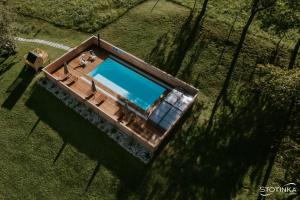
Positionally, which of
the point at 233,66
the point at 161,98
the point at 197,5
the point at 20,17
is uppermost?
the point at 197,5

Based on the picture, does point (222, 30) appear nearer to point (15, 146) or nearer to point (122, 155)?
point (122, 155)

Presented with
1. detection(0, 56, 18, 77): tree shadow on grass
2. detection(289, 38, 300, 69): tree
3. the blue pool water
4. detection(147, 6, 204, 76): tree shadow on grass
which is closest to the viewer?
the blue pool water

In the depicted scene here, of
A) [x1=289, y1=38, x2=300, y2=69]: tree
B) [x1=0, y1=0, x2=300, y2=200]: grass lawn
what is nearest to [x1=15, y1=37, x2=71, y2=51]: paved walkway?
[x1=0, y1=0, x2=300, y2=200]: grass lawn

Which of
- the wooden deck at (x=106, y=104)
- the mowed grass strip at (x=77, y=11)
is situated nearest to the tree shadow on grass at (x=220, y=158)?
the wooden deck at (x=106, y=104)

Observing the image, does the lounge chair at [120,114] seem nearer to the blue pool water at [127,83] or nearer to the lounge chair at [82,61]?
the blue pool water at [127,83]

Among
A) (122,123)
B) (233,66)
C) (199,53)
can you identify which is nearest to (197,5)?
(199,53)

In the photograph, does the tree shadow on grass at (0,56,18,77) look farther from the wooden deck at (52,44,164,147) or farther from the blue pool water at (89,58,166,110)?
the blue pool water at (89,58,166,110)

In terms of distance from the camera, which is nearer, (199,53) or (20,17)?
(199,53)
